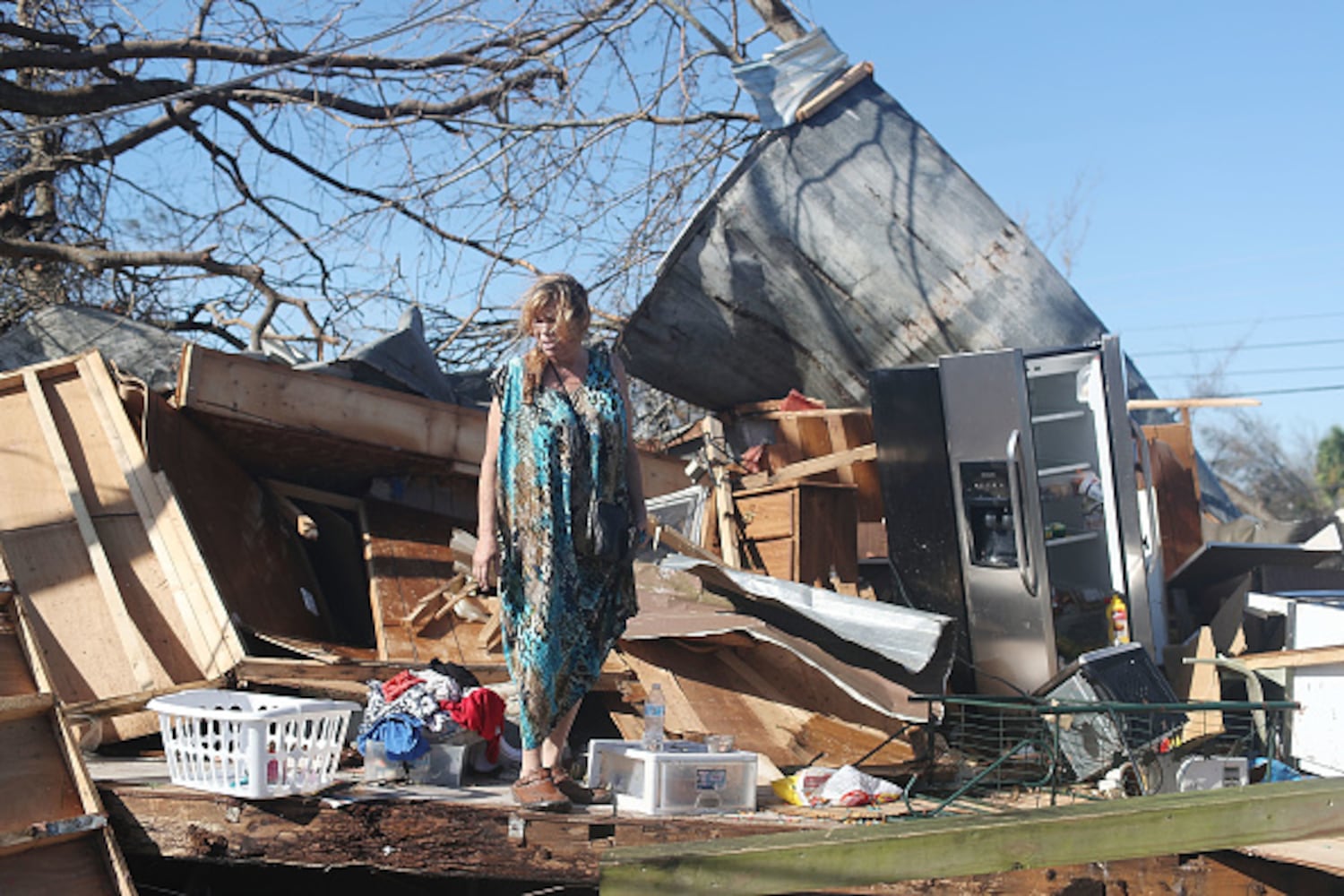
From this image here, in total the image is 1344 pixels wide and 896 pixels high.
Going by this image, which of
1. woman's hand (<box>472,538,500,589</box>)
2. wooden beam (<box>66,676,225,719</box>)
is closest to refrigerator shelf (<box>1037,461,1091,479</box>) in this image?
woman's hand (<box>472,538,500,589</box>)

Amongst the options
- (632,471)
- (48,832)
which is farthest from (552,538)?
(48,832)

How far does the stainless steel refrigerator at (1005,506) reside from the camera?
21.2ft

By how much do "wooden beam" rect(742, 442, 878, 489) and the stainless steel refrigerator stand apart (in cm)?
72

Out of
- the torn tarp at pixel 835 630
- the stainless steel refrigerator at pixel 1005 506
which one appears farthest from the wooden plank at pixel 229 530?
the stainless steel refrigerator at pixel 1005 506

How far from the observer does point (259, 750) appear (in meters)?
3.82

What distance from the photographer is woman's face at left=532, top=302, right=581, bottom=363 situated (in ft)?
13.4

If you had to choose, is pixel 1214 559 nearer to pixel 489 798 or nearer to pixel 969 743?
pixel 969 743

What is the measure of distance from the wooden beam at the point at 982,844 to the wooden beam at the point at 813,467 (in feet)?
13.4

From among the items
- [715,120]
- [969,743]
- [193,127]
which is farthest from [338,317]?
[969,743]

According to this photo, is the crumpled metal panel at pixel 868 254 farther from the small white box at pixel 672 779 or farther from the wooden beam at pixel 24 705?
the wooden beam at pixel 24 705

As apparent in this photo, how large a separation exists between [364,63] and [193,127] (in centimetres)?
179

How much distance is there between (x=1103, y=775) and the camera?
5.45 meters

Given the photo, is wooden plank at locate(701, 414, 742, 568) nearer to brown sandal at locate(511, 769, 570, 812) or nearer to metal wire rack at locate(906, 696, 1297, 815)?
metal wire rack at locate(906, 696, 1297, 815)

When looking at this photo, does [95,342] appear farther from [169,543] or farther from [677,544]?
[677,544]
